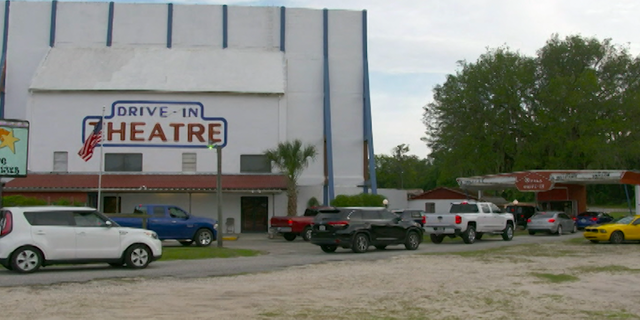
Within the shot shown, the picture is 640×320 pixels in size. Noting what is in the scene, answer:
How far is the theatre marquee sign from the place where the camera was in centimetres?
4225

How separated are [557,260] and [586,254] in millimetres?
3103

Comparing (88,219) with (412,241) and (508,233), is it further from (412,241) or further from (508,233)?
(508,233)

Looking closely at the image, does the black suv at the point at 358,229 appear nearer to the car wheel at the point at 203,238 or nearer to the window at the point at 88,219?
the car wheel at the point at 203,238

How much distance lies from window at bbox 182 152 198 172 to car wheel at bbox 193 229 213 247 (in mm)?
15386

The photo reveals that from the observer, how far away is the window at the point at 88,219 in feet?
54.4

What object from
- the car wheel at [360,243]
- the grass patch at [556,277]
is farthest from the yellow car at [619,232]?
the grass patch at [556,277]

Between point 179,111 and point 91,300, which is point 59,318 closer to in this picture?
point 91,300

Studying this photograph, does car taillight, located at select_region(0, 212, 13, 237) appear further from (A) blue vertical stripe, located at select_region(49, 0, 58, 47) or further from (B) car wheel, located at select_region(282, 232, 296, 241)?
(A) blue vertical stripe, located at select_region(49, 0, 58, 47)

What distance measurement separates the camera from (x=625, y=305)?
38.3ft

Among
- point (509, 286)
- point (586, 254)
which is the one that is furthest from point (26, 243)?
point (586, 254)

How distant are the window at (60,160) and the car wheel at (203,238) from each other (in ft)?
58.6

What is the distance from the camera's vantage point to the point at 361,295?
1262cm

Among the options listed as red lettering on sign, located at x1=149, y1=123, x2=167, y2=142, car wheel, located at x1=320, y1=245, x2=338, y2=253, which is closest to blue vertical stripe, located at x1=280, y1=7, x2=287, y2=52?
red lettering on sign, located at x1=149, y1=123, x2=167, y2=142

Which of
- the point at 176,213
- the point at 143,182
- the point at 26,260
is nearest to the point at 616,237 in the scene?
the point at 176,213
